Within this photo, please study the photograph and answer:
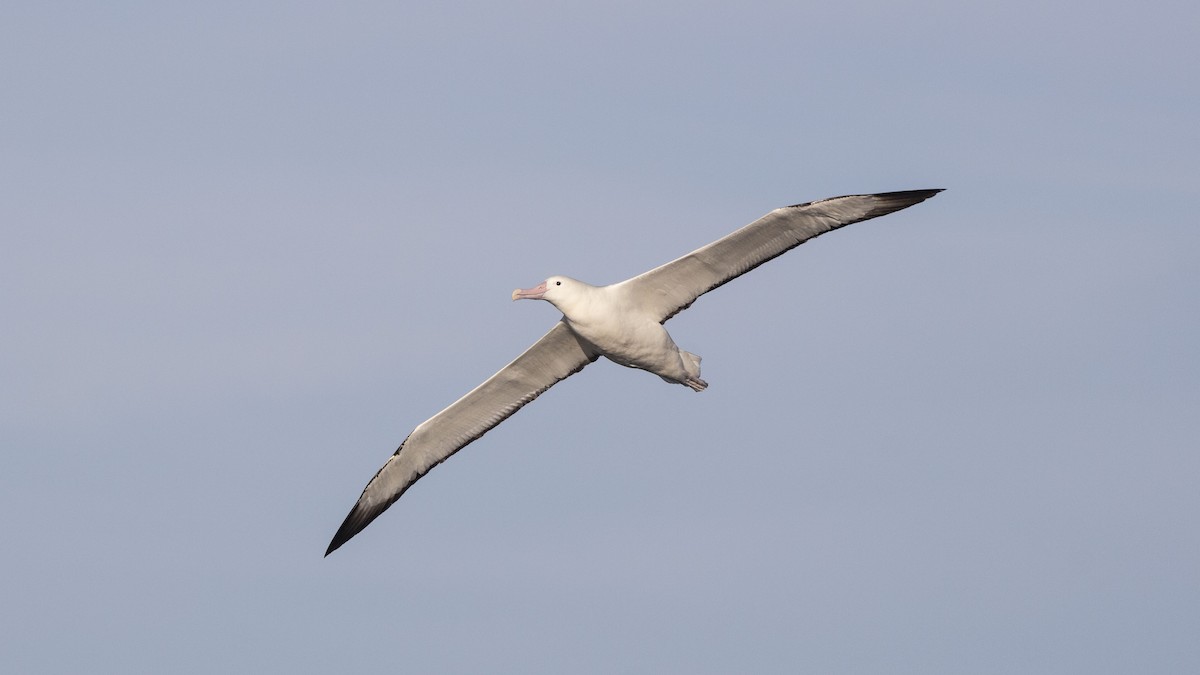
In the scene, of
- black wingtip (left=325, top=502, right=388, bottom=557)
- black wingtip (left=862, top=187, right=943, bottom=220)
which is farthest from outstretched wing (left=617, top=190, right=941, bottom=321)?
black wingtip (left=325, top=502, right=388, bottom=557)

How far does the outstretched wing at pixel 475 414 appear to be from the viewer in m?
23.1

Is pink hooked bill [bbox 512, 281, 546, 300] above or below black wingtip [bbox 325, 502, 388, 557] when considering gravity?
above

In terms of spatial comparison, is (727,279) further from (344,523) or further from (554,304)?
(344,523)

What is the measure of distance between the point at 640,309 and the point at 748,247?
57.8 inches

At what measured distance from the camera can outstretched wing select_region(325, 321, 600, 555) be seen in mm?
23078

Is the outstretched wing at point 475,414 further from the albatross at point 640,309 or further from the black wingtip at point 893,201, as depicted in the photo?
the black wingtip at point 893,201

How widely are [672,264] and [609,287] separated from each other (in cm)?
77

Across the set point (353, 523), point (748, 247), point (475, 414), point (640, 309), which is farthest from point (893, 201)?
point (353, 523)

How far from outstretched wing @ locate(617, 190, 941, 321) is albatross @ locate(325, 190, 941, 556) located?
11 millimetres

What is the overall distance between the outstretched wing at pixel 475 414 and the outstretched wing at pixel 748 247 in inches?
48.4

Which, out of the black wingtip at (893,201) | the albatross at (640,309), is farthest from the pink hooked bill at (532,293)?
the black wingtip at (893,201)

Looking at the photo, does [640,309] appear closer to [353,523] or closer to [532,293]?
Answer: [532,293]

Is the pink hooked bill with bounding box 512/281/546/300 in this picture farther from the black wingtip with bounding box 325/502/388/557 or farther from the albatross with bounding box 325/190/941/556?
the black wingtip with bounding box 325/502/388/557

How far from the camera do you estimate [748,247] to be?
851 inches
